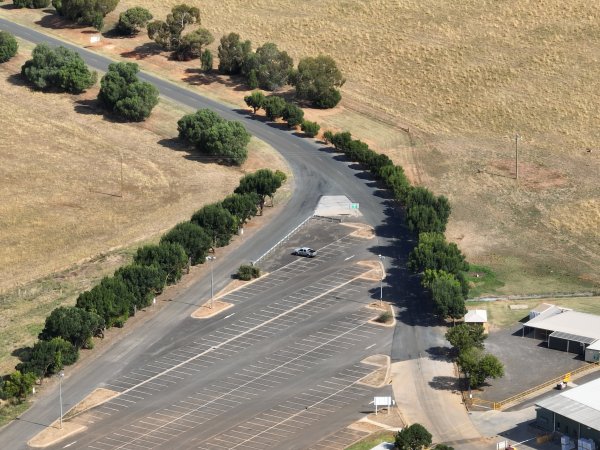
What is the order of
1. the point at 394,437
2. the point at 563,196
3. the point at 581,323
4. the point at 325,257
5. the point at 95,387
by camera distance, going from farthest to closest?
1. the point at 563,196
2. the point at 325,257
3. the point at 581,323
4. the point at 95,387
5. the point at 394,437

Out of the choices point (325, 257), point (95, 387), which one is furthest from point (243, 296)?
point (95, 387)

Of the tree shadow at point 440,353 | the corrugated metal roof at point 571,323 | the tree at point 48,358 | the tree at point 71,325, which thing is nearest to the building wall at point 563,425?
the tree shadow at point 440,353

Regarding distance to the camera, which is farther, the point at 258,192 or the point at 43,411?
the point at 258,192

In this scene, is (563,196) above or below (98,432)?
above

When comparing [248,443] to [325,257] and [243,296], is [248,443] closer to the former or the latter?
[243,296]

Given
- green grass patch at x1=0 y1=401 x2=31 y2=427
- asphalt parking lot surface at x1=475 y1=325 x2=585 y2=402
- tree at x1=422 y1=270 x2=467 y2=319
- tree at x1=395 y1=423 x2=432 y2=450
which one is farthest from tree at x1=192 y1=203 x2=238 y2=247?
tree at x1=395 y1=423 x2=432 y2=450

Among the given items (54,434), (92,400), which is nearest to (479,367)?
(92,400)

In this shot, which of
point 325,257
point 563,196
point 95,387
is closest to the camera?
point 95,387
